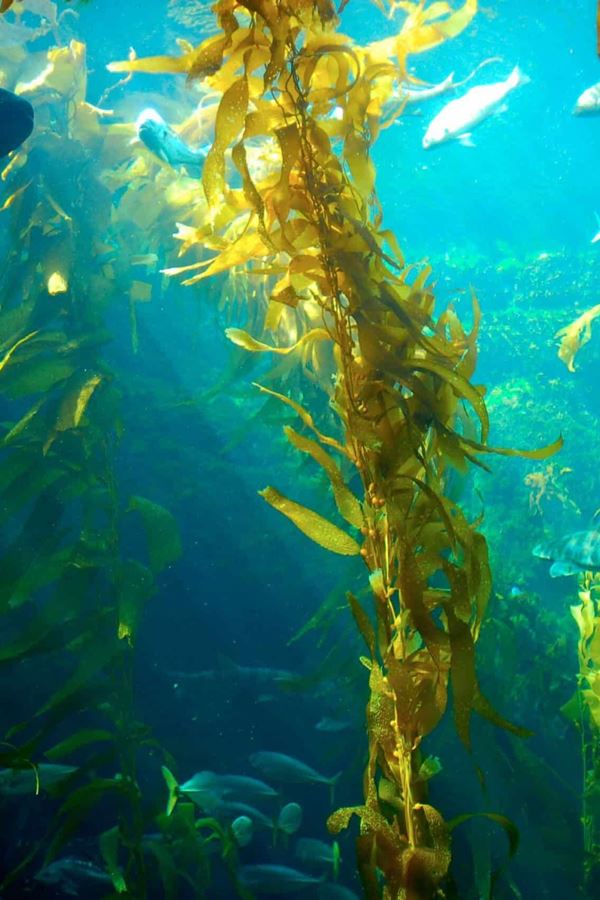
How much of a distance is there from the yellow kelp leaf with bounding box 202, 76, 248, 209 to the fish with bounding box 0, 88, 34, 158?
2163mm

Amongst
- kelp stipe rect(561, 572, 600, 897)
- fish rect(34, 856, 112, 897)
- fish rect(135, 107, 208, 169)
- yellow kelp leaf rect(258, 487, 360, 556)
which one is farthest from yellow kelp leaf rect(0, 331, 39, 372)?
kelp stipe rect(561, 572, 600, 897)

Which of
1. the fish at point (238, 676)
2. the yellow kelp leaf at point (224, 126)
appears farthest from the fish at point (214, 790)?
the yellow kelp leaf at point (224, 126)

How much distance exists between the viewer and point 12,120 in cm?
293

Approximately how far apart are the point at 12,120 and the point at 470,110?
855 centimetres

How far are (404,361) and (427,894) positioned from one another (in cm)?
126

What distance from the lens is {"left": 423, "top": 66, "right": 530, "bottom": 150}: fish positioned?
891 cm

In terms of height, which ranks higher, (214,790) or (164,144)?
(164,144)

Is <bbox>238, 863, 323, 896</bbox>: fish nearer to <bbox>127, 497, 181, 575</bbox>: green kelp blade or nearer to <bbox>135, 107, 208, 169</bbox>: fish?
<bbox>127, 497, 181, 575</bbox>: green kelp blade

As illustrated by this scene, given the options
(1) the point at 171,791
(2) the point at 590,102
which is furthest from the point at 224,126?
(2) the point at 590,102

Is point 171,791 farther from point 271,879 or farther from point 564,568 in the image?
point 564,568

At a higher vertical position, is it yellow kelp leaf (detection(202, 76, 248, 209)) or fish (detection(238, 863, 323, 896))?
yellow kelp leaf (detection(202, 76, 248, 209))

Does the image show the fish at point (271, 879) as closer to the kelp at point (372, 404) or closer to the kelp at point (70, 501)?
the kelp at point (70, 501)

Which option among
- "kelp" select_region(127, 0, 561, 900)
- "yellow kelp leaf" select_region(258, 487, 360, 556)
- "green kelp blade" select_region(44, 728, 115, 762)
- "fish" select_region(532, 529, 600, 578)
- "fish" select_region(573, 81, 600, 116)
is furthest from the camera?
"fish" select_region(573, 81, 600, 116)

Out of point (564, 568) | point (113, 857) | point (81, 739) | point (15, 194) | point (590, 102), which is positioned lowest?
point (113, 857)
